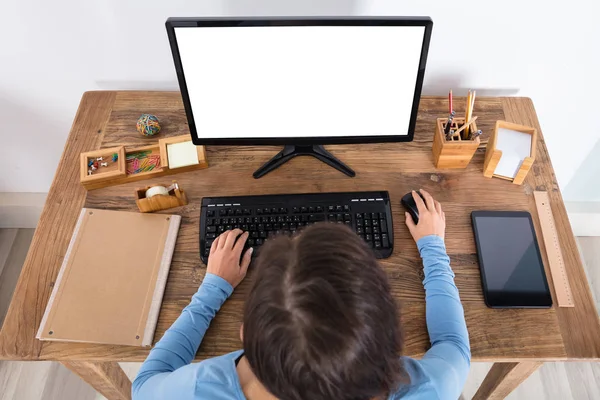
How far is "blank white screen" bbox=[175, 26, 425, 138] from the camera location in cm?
87

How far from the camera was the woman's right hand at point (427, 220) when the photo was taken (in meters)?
1.00

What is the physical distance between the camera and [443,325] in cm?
87

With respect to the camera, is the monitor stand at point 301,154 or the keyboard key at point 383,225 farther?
the monitor stand at point 301,154

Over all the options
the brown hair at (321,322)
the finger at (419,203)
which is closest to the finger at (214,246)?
the brown hair at (321,322)

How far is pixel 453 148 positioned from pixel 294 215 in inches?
16.0

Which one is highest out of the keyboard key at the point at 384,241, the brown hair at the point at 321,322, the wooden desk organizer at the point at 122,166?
the wooden desk organizer at the point at 122,166

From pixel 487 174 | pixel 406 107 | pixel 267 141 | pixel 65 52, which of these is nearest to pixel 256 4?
pixel 267 141

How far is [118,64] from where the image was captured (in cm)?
127

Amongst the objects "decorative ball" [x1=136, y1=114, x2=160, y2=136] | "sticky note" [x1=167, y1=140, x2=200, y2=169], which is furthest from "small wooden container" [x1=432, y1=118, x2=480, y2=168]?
"decorative ball" [x1=136, y1=114, x2=160, y2=136]

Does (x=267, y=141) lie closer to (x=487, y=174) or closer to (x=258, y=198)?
(x=258, y=198)

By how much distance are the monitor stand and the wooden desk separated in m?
0.02

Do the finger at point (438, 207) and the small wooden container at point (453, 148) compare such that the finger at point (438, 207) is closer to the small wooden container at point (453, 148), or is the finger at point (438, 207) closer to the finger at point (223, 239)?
the small wooden container at point (453, 148)

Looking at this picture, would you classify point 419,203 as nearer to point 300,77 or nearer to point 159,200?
point 300,77

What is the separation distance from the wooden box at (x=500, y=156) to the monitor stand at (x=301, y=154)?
321 millimetres
